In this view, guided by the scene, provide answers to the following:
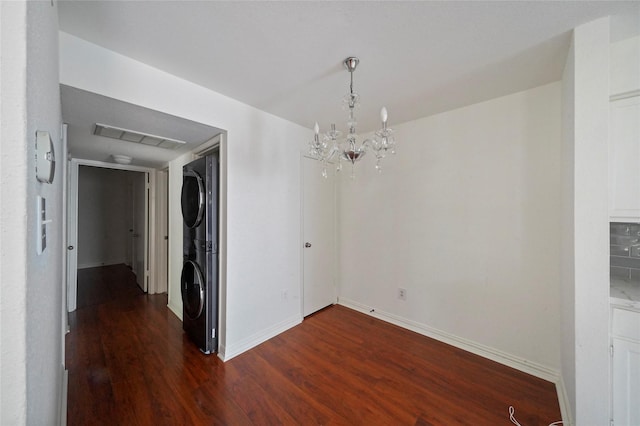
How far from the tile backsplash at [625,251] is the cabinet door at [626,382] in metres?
0.68

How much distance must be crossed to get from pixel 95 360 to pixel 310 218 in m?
2.50

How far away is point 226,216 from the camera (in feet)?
7.22

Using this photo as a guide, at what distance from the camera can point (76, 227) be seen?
3.19 m

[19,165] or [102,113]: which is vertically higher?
[102,113]

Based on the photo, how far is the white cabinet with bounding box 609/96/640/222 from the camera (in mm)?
1392

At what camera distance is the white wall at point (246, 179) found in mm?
1511

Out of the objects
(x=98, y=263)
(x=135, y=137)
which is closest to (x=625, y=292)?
(x=135, y=137)

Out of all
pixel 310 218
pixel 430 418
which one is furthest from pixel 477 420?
pixel 310 218

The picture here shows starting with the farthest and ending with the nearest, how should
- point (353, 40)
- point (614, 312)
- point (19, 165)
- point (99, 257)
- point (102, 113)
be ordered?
point (99, 257) → point (102, 113) → point (353, 40) → point (614, 312) → point (19, 165)

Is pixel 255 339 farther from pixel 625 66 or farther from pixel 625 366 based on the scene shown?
pixel 625 66

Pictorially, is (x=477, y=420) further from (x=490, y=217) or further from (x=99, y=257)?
(x=99, y=257)

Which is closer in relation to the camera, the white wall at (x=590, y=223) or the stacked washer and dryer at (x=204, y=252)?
the white wall at (x=590, y=223)

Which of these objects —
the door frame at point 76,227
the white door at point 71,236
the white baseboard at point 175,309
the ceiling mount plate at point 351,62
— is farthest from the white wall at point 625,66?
the white door at point 71,236

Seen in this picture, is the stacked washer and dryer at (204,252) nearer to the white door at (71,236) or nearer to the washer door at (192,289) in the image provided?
the washer door at (192,289)
